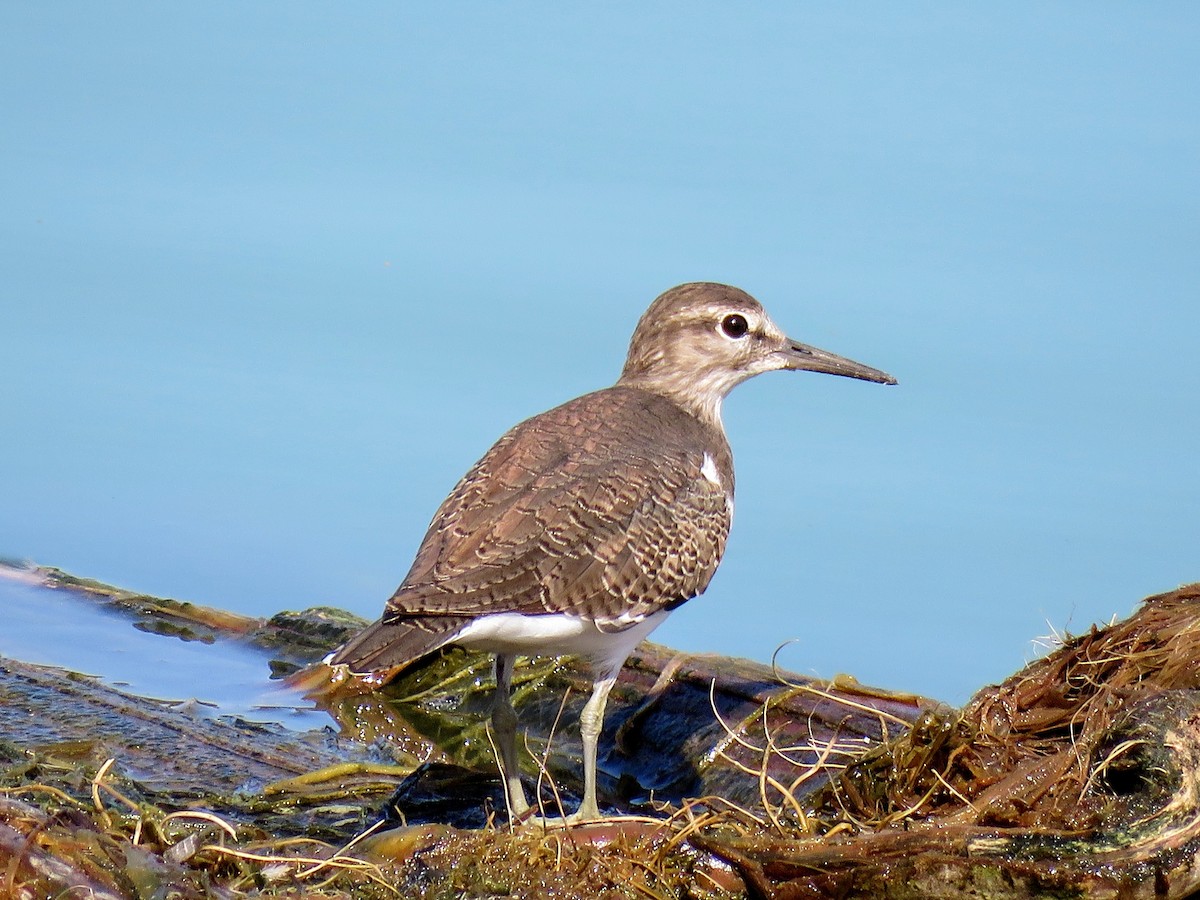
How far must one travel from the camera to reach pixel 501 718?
21.4 ft

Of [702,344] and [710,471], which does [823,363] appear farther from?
[710,471]

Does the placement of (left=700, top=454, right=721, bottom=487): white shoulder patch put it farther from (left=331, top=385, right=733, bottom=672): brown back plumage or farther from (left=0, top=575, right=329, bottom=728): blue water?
(left=0, top=575, right=329, bottom=728): blue water

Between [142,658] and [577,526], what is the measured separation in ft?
9.51

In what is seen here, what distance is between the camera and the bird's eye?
25.1 ft

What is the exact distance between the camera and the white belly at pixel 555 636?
588 centimetres

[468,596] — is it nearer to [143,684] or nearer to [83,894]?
[83,894]

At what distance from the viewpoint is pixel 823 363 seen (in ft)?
25.9

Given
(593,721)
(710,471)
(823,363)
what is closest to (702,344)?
(823,363)

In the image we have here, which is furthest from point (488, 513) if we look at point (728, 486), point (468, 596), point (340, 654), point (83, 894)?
point (83, 894)

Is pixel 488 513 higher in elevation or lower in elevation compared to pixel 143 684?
higher

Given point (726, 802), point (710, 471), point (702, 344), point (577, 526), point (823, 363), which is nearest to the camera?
point (726, 802)

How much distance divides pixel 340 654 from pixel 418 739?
1.78 m

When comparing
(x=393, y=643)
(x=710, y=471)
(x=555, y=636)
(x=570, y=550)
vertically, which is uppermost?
(x=710, y=471)

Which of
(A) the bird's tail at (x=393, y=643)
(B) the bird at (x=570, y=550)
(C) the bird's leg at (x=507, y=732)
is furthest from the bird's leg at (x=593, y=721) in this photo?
(A) the bird's tail at (x=393, y=643)
